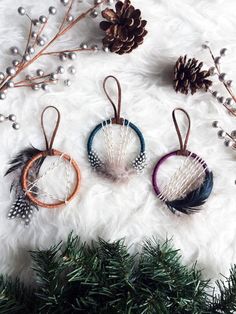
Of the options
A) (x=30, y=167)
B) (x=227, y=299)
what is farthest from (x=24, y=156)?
(x=227, y=299)

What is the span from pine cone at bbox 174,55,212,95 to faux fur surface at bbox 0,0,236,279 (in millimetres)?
38

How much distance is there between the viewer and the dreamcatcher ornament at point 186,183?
94 centimetres

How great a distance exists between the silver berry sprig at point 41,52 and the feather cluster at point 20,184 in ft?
0.20

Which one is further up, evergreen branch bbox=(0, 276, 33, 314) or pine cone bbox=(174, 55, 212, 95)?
pine cone bbox=(174, 55, 212, 95)

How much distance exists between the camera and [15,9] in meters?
0.96

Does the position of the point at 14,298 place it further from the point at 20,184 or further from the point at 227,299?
the point at 227,299

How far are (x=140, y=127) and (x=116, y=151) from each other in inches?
2.8

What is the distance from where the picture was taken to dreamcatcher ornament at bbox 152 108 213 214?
936 millimetres

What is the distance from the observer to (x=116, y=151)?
955mm

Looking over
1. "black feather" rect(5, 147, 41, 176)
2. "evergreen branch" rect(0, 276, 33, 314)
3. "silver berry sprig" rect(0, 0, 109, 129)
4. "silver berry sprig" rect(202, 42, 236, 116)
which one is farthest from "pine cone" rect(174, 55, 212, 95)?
"evergreen branch" rect(0, 276, 33, 314)

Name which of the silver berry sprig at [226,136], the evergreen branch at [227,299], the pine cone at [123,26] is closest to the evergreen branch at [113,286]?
the evergreen branch at [227,299]

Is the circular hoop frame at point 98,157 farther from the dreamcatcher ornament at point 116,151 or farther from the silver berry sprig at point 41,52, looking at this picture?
the silver berry sprig at point 41,52

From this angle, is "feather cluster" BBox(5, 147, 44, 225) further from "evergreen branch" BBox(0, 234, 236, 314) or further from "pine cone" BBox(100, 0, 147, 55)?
"pine cone" BBox(100, 0, 147, 55)

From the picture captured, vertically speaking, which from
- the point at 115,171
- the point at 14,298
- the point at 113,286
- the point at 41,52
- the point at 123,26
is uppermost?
the point at 123,26
